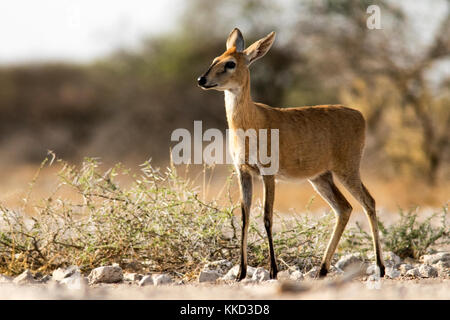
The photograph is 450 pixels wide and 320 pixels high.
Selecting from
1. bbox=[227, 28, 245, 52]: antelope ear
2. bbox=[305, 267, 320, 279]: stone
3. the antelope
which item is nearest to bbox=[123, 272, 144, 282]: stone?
the antelope

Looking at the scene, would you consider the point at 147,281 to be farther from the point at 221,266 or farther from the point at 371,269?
the point at 371,269

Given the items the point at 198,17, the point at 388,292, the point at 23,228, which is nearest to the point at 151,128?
the point at 198,17

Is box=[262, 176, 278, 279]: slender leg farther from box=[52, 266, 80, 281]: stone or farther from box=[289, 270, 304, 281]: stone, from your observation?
box=[52, 266, 80, 281]: stone

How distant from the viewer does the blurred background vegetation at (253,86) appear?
1697cm

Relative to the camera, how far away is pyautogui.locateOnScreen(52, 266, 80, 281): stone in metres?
5.74

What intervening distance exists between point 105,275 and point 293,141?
218 centimetres

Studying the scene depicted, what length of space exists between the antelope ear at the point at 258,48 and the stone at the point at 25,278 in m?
2.86

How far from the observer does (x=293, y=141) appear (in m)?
5.95

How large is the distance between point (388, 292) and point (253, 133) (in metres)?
1.91

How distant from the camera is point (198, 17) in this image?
87.7 feet

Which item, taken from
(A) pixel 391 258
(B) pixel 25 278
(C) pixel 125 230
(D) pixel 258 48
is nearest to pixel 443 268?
(A) pixel 391 258

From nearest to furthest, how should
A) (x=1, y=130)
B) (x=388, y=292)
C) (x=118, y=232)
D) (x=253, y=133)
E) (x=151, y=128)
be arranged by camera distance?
(x=388, y=292), (x=253, y=133), (x=118, y=232), (x=151, y=128), (x=1, y=130)

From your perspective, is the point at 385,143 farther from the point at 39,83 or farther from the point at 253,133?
the point at 39,83

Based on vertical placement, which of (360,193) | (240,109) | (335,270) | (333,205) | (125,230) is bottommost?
(335,270)
